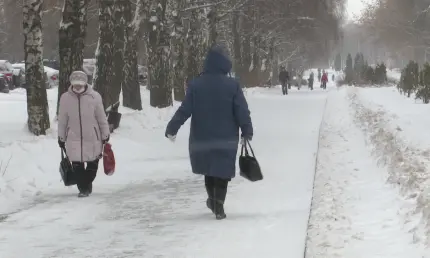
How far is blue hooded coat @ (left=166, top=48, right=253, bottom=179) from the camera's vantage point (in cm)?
645

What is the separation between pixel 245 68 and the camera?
4084 centimetres

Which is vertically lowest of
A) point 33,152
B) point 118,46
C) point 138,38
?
point 33,152

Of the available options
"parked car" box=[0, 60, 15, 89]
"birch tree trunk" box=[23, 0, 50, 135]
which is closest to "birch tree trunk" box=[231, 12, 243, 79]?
"parked car" box=[0, 60, 15, 89]

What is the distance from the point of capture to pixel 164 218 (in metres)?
6.79

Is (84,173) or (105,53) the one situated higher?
(105,53)

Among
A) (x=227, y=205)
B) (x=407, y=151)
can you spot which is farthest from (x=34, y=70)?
(x=407, y=151)

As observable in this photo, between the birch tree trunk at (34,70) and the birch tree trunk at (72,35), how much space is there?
0.48m

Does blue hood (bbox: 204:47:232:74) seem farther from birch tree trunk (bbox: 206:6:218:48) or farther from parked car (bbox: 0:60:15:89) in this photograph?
parked car (bbox: 0:60:15:89)

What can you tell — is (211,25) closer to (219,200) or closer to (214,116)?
(214,116)

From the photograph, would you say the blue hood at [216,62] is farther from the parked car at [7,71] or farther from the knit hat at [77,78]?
the parked car at [7,71]

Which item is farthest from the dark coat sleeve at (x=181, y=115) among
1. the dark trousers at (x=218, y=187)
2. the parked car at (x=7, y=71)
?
the parked car at (x=7, y=71)

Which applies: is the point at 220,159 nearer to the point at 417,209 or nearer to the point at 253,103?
the point at 417,209

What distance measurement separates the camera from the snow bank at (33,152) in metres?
8.13

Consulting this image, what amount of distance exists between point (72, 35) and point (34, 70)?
3.27 feet
